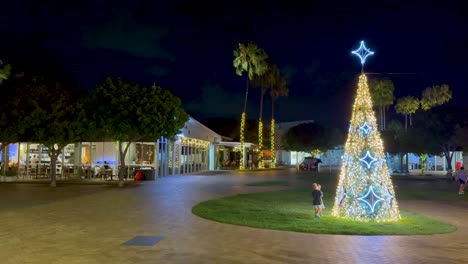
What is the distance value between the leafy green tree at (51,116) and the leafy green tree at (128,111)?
112 cm

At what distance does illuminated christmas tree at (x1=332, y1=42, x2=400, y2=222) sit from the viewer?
45.7 ft

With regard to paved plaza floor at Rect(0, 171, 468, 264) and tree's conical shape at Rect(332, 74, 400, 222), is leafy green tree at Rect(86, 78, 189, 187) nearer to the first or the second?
paved plaza floor at Rect(0, 171, 468, 264)

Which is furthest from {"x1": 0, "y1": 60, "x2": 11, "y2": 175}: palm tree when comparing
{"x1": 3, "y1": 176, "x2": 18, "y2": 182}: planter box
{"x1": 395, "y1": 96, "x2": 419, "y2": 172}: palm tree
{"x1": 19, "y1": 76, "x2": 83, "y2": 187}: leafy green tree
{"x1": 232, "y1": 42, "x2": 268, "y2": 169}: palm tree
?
{"x1": 395, "y1": 96, "x2": 419, "y2": 172}: palm tree

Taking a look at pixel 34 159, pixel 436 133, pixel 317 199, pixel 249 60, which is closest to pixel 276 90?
pixel 249 60

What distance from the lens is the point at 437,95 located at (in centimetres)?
6694

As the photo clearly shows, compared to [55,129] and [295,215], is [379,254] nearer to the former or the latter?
[295,215]

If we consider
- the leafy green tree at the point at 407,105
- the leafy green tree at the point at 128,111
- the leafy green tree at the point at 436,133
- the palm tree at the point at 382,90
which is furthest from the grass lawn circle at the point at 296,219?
the leafy green tree at the point at 407,105

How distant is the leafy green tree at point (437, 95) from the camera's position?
6656 cm

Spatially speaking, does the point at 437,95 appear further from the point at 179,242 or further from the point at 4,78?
the point at 4,78

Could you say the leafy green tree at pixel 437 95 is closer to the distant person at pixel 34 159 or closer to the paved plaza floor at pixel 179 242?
the distant person at pixel 34 159

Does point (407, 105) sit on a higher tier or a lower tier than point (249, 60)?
lower

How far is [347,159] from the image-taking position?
1487 cm

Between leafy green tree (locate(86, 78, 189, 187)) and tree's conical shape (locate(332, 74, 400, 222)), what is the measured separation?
15.1m

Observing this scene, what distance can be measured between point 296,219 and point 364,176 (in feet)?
7.98
